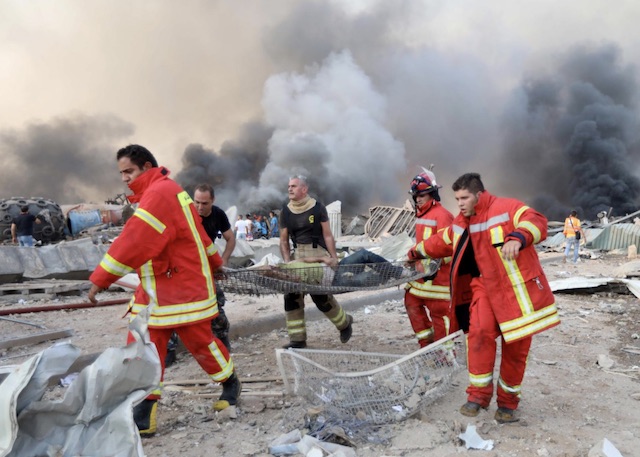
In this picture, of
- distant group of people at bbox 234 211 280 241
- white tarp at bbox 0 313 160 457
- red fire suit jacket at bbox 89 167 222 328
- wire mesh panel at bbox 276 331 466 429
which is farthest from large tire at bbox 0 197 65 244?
white tarp at bbox 0 313 160 457

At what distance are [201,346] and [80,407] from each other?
1321mm

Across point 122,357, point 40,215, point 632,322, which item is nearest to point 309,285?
point 122,357

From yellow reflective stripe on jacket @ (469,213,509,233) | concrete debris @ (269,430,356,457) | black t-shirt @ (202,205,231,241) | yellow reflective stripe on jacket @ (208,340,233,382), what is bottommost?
concrete debris @ (269,430,356,457)

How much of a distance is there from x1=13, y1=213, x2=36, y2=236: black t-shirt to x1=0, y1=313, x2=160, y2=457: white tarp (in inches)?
458

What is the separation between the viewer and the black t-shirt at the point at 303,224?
4855 mm

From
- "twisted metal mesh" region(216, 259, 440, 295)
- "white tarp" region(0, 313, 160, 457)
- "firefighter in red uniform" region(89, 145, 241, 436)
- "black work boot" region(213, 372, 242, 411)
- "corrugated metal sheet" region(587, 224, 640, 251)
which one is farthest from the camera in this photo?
"corrugated metal sheet" region(587, 224, 640, 251)

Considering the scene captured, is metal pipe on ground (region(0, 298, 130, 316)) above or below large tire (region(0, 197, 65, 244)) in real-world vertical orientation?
below

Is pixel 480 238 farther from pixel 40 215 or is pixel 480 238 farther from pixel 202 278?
pixel 40 215

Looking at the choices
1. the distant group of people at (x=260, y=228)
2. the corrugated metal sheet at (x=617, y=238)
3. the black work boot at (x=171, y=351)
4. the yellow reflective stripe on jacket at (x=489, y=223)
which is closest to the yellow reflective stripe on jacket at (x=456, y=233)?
the yellow reflective stripe on jacket at (x=489, y=223)

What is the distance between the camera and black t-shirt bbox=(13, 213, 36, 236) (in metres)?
11.9

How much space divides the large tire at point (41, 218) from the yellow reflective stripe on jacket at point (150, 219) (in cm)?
1537

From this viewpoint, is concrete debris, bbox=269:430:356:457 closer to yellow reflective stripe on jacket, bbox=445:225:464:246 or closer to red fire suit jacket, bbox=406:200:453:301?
yellow reflective stripe on jacket, bbox=445:225:464:246

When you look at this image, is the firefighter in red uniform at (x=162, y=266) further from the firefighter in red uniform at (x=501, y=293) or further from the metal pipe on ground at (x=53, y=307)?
the metal pipe on ground at (x=53, y=307)

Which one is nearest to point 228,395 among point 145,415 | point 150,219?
point 145,415
